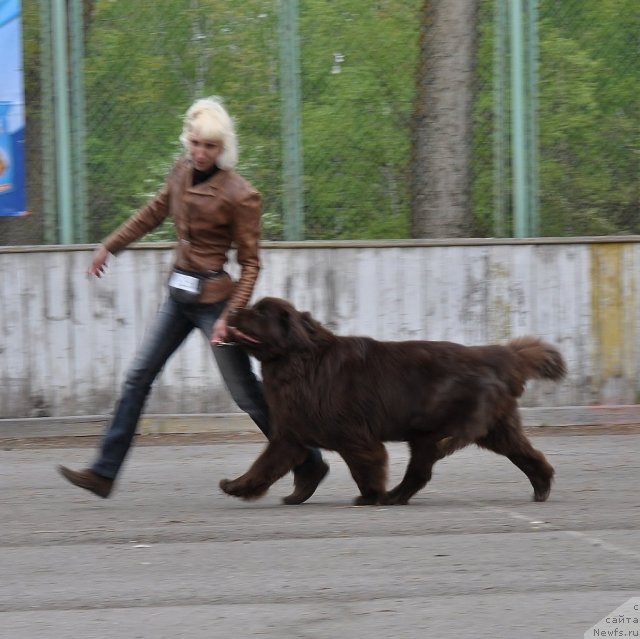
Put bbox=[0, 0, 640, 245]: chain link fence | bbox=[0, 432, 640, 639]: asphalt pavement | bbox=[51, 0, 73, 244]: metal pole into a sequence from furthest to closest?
bbox=[0, 0, 640, 245]: chain link fence < bbox=[51, 0, 73, 244]: metal pole < bbox=[0, 432, 640, 639]: asphalt pavement

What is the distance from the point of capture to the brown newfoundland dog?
6.01 meters

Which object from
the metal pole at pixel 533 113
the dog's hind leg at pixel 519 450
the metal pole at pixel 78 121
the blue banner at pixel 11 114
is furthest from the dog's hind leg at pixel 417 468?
the blue banner at pixel 11 114

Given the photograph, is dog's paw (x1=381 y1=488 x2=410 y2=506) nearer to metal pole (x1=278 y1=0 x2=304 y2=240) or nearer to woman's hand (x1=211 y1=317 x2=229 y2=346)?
woman's hand (x1=211 y1=317 x2=229 y2=346)

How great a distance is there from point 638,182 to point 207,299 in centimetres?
512

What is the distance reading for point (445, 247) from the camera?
369 inches

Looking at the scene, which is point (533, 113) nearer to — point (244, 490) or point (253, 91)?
point (253, 91)

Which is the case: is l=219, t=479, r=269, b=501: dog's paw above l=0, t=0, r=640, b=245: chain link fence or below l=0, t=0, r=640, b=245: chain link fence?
below

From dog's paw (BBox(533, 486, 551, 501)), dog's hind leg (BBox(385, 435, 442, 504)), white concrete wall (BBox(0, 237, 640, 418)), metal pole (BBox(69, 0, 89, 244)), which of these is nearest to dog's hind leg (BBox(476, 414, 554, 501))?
dog's paw (BBox(533, 486, 551, 501))

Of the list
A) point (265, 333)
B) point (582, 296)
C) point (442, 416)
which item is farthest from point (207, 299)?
point (582, 296)

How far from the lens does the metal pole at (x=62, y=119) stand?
Answer: 30.7ft

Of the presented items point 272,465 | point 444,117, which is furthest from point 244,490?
point 444,117

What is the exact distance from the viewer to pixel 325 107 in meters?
9.66

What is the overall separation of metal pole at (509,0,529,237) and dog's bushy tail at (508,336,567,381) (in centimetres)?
349

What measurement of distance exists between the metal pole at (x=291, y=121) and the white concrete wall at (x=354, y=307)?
402 mm
